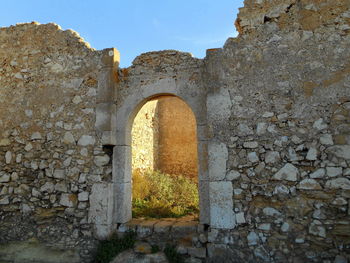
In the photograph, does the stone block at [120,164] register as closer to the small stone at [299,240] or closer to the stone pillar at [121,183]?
the stone pillar at [121,183]

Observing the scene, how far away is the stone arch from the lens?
3539mm

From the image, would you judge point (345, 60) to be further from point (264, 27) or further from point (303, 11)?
point (264, 27)

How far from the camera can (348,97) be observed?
296 cm

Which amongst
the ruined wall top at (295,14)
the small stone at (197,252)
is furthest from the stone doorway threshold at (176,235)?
the ruined wall top at (295,14)

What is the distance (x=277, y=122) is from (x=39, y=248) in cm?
394

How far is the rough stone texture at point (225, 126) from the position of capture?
9.76ft

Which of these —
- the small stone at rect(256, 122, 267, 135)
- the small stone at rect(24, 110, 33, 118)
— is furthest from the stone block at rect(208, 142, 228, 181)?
the small stone at rect(24, 110, 33, 118)

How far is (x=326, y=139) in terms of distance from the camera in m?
2.98

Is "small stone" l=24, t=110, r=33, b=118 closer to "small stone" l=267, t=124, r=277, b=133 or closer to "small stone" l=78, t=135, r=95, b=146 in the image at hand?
"small stone" l=78, t=135, r=95, b=146

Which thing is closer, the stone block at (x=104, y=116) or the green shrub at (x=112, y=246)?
the green shrub at (x=112, y=246)

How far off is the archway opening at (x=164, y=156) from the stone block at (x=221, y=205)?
5.57 ft

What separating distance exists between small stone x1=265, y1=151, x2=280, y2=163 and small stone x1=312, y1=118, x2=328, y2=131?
21.9 inches

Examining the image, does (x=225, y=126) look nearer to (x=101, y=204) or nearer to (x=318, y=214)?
(x=318, y=214)

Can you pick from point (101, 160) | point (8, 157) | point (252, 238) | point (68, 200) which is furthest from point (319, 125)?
point (8, 157)
